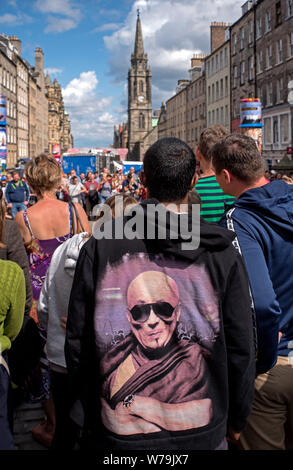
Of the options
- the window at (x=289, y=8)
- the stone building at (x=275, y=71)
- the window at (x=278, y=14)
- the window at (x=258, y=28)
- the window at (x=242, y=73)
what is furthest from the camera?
the window at (x=242, y=73)

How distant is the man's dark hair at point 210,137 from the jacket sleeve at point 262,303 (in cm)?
188

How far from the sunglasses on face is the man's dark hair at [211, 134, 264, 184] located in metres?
1.12

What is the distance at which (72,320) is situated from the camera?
2.00 meters

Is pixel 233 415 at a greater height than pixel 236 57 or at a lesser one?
lesser

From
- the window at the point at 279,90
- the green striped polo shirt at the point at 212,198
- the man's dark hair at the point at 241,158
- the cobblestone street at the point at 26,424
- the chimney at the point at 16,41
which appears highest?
the chimney at the point at 16,41

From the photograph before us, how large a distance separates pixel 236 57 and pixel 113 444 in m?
45.7

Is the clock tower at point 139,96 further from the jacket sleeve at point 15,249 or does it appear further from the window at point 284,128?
the jacket sleeve at point 15,249

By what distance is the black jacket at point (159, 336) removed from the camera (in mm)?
1871

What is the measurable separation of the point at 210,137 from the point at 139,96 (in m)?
137

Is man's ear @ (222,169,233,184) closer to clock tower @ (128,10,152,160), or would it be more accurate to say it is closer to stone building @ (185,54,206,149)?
stone building @ (185,54,206,149)

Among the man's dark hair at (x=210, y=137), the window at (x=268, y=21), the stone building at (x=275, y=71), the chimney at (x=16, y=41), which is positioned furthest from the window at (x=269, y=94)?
the chimney at (x=16, y=41)

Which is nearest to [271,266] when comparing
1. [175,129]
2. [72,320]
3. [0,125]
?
[72,320]

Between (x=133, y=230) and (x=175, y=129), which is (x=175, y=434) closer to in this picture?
(x=133, y=230)

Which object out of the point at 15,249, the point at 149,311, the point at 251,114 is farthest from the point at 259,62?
the point at 149,311
